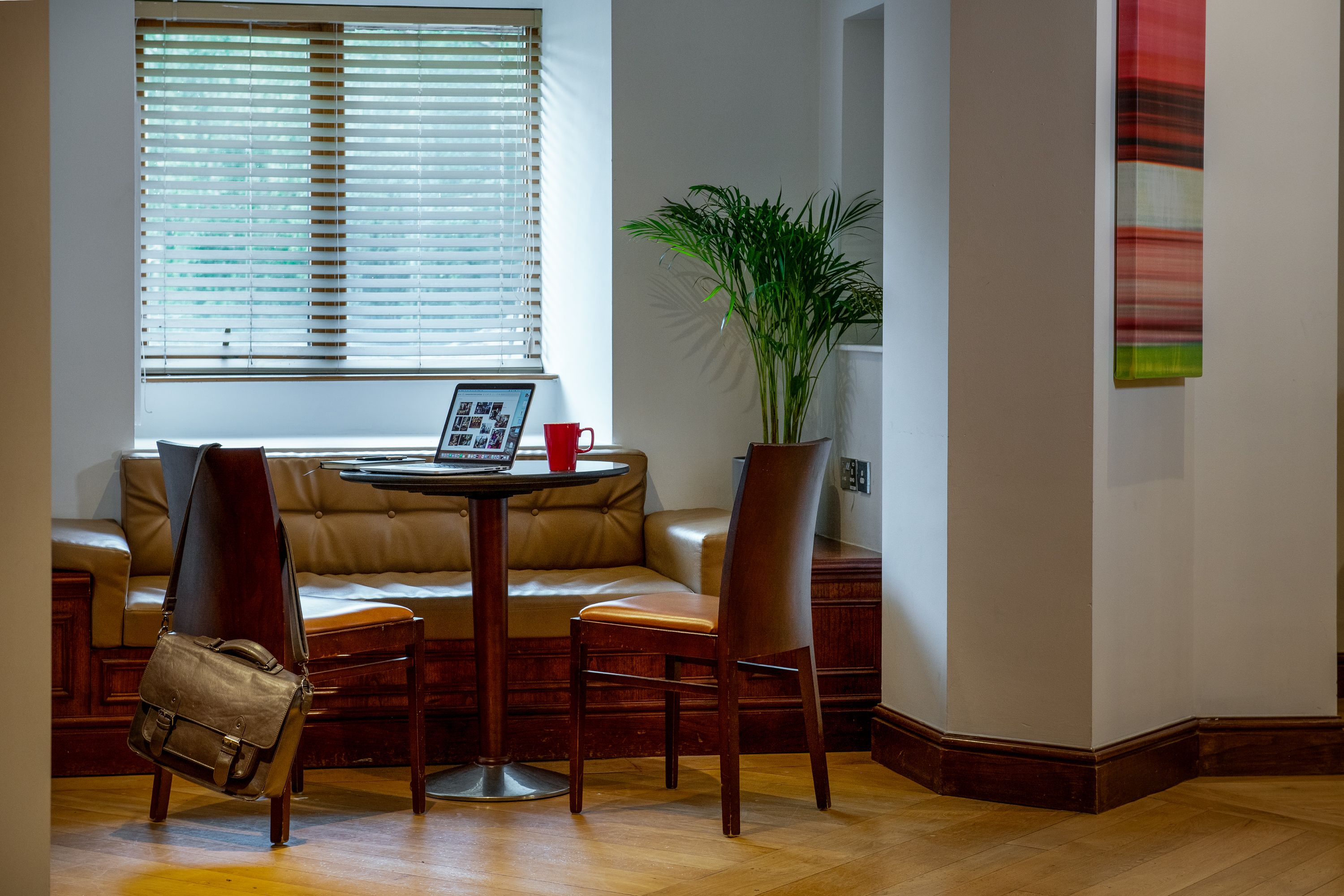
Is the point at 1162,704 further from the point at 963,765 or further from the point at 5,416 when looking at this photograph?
the point at 5,416

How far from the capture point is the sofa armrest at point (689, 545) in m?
3.72

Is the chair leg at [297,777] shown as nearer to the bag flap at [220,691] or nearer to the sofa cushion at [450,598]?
the sofa cushion at [450,598]

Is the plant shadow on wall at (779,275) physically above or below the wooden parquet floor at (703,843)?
above

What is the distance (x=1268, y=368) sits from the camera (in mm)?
3465

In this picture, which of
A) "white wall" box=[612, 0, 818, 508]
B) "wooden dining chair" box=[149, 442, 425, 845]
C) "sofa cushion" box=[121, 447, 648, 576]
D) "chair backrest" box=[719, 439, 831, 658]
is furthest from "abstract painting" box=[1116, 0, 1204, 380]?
"wooden dining chair" box=[149, 442, 425, 845]

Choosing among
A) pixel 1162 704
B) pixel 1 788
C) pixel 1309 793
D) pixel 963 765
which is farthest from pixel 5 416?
pixel 1309 793

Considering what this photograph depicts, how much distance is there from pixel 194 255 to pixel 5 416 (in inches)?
124

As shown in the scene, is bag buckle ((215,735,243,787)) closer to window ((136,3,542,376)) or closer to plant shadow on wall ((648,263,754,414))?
plant shadow on wall ((648,263,754,414))

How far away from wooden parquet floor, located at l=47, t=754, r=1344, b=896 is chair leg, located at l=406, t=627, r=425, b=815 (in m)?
0.07

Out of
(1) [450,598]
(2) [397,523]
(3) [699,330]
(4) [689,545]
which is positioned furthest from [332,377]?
(4) [689,545]

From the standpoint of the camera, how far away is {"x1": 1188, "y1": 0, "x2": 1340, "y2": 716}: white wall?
3396mm

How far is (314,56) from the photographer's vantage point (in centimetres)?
481

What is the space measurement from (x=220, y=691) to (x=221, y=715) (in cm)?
4

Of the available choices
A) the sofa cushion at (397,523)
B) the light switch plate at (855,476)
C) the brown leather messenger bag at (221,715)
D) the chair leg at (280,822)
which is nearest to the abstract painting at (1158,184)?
the light switch plate at (855,476)
